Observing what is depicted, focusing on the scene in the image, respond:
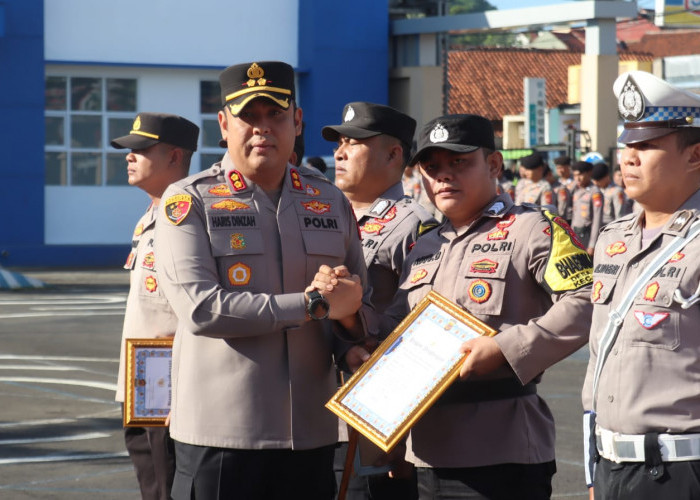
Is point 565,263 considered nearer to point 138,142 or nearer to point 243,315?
point 243,315

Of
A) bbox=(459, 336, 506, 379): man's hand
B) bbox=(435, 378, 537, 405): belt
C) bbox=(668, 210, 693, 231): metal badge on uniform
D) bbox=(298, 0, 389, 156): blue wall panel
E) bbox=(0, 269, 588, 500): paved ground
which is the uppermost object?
bbox=(298, 0, 389, 156): blue wall panel

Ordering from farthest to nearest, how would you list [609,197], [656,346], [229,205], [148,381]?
[609,197] < [148,381] < [229,205] < [656,346]

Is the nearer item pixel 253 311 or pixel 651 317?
pixel 651 317

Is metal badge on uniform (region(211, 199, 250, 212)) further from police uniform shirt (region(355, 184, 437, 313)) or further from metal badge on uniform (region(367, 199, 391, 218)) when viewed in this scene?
metal badge on uniform (region(367, 199, 391, 218))

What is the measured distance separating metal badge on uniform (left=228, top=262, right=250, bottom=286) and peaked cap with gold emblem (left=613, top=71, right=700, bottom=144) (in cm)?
131

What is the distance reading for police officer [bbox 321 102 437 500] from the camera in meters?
4.98

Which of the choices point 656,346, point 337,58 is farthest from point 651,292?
point 337,58

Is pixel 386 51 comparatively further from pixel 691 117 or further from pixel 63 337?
pixel 691 117

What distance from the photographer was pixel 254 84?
Answer: 4129mm

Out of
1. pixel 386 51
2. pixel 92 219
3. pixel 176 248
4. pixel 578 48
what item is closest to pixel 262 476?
pixel 176 248

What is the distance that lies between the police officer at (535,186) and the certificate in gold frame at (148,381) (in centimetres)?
1661

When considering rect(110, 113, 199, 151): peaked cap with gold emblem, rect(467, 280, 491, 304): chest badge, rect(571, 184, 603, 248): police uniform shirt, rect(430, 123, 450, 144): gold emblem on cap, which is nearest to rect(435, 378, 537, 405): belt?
rect(467, 280, 491, 304): chest badge

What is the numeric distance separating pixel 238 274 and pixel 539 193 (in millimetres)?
17633

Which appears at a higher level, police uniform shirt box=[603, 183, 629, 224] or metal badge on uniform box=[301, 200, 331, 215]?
police uniform shirt box=[603, 183, 629, 224]
